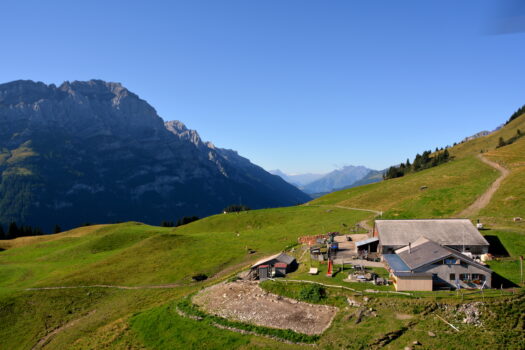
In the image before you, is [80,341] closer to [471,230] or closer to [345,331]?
[345,331]

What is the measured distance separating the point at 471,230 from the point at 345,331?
36.7 metres

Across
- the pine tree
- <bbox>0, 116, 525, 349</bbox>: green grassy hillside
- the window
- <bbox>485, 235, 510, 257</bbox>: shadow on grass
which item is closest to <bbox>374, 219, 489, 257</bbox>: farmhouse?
<bbox>485, 235, 510, 257</bbox>: shadow on grass

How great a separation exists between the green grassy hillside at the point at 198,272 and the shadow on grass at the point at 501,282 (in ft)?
3.22

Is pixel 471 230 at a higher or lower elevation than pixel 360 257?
higher

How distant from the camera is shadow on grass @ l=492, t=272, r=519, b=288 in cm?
4097

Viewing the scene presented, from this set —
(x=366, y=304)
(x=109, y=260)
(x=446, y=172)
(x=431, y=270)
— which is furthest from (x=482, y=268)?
(x=446, y=172)

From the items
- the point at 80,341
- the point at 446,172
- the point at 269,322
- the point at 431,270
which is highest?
the point at 446,172

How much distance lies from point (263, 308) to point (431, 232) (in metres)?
35.4

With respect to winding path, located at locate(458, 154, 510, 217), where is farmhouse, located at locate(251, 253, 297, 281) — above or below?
below

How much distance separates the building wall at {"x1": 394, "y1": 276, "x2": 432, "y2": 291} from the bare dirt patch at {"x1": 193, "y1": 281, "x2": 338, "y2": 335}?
30.8ft

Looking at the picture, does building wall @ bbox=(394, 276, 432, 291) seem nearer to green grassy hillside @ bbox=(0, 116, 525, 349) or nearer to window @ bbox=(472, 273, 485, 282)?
green grassy hillside @ bbox=(0, 116, 525, 349)

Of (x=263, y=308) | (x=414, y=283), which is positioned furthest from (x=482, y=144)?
(x=263, y=308)

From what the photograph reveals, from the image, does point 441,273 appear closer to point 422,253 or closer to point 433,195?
point 422,253

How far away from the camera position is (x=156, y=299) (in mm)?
55812
